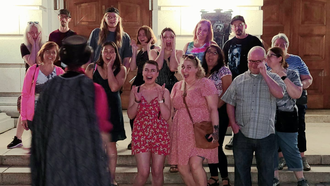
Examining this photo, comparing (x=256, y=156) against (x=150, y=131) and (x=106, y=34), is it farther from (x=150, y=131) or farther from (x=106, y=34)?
(x=106, y=34)

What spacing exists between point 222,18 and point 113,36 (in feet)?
6.68

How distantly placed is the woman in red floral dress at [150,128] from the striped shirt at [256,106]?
2.53ft

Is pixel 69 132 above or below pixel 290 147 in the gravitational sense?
above

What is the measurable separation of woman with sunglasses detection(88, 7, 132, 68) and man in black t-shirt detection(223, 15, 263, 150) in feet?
4.38

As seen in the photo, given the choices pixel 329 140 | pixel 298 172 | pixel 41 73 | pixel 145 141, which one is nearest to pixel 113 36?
pixel 41 73

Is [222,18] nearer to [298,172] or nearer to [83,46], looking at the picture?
[298,172]

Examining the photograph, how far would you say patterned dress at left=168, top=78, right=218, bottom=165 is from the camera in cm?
420

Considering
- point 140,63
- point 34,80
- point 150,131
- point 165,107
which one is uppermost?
point 140,63

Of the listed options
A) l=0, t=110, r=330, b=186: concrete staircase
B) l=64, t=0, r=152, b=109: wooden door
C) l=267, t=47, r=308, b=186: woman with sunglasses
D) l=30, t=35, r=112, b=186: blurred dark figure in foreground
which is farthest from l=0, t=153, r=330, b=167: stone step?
l=64, t=0, r=152, b=109: wooden door

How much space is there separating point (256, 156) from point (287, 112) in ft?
2.36

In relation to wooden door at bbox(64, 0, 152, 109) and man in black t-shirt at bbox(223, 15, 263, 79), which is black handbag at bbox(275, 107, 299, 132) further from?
wooden door at bbox(64, 0, 152, 109)

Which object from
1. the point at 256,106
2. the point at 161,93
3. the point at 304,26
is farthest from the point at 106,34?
the point at 304,26

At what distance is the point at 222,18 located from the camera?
21.3 ft

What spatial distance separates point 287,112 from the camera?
453 centimetres
